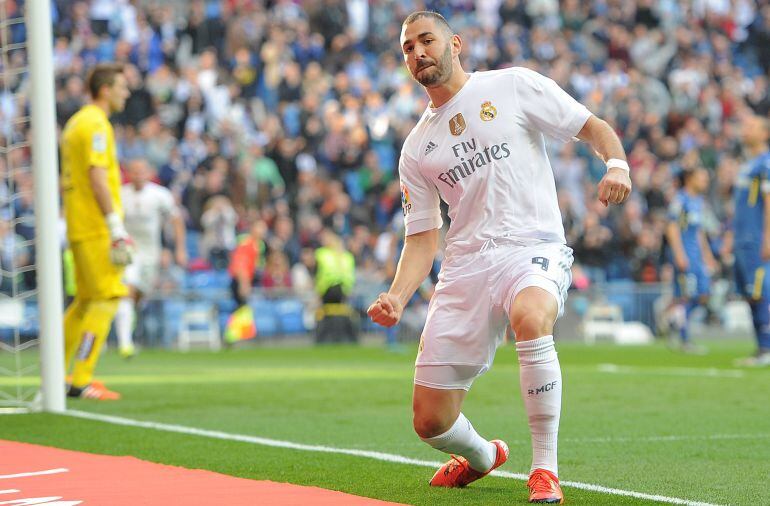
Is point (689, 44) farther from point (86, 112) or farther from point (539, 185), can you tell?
point (539, 185)

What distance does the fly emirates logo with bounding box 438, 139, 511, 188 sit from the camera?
574 cm

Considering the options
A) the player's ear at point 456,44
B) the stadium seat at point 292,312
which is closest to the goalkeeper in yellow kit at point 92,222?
the player's ear at point 456,44

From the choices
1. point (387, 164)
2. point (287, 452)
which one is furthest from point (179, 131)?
point (287, 452)

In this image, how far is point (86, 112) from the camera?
1038cm

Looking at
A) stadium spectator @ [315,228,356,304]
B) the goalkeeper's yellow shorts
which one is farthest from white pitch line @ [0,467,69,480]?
stadium spectator @ [315,228,356,304]

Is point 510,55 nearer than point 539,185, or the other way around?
point 539,185

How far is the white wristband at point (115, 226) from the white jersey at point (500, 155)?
4.49m

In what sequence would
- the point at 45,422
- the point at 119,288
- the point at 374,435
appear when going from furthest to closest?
the point at 119,288 → the point at 45,422 → the point at 374,435

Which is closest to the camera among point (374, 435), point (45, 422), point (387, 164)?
point (374, 435)

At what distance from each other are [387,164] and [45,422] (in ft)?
56.6

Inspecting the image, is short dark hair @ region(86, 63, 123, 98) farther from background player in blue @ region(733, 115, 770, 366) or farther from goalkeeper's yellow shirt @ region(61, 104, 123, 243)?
background player in blue @ region(733, 115, 770, 366)

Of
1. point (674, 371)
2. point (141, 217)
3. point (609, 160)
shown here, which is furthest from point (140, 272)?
point (609, 160)

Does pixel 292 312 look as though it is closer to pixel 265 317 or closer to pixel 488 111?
pixel 265 317

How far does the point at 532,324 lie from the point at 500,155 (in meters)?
0.80
